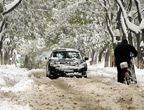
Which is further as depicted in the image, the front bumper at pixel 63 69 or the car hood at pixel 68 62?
the car hood at pixel 68 62

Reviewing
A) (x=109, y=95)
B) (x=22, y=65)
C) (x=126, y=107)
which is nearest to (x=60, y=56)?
(x=109, y=95)

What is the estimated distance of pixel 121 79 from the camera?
447 inches

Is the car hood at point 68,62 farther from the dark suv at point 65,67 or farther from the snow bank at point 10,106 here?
the snow bank at point 10,106

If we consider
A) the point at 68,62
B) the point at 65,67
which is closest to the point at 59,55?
the point at 68,62

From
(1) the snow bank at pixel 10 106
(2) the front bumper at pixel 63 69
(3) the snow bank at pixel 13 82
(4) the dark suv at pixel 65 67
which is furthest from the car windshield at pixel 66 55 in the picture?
(1) the snow bank at pixel 10 106

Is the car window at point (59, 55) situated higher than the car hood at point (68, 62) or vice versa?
the car window at point (59, 55)

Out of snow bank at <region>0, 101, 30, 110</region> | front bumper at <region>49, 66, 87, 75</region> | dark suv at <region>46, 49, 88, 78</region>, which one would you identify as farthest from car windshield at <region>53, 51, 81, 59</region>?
snow bank at <region>0, 101, 30, 110</region>

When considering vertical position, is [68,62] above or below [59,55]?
A: below

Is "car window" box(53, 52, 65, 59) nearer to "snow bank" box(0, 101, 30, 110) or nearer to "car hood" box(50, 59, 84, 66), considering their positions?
"car hood" box(50, 59, 84, 66)

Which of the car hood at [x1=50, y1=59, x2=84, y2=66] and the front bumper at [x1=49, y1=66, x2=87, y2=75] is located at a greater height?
the car hood at [x1=50, y1=59, x2=84, y2=66]

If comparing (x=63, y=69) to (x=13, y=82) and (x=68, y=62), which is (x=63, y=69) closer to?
(x=68, y=62)

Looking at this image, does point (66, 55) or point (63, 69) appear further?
point (66, 55)

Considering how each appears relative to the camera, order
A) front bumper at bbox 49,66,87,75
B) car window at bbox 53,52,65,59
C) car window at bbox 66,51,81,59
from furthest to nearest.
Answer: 1. car window at bbox 66,51,81,59
2. car window at bbox 53,52,65,59
3. front bumper at bbox 49,66,87,75

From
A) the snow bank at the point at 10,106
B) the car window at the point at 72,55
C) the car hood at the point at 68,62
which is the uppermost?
the car window at the point at 72,55
